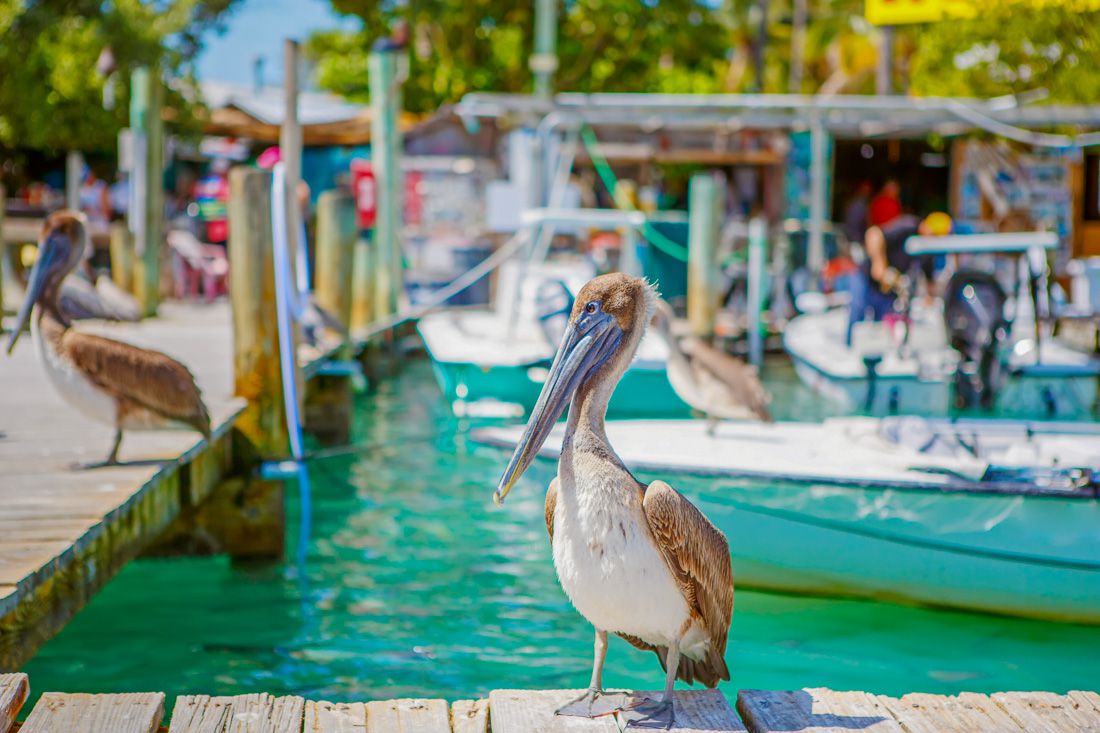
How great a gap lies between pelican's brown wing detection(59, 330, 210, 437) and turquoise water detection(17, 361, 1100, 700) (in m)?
1.12

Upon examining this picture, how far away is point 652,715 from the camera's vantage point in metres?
3.37

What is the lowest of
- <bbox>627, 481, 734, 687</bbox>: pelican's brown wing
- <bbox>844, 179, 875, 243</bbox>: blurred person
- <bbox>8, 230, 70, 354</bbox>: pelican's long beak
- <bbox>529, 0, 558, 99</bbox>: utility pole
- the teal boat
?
the teal boat

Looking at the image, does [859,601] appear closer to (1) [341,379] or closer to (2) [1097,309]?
(1) [341,379]

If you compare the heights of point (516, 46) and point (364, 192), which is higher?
point (516, 46)

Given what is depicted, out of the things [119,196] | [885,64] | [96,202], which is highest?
[885,64]

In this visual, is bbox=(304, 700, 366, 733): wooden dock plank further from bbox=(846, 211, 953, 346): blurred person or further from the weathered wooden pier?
bbox=(846, 211, 953, 346): blurred person

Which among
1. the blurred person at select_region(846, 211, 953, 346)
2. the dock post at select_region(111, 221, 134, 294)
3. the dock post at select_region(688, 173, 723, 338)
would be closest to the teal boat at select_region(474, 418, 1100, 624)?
the blurred person at select_region(846, 211, 953, 346)

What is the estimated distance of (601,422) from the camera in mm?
3512

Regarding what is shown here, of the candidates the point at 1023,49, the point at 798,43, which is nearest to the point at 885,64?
the point at 1023,49

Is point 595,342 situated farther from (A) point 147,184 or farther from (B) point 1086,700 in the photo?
(A) point 147,184

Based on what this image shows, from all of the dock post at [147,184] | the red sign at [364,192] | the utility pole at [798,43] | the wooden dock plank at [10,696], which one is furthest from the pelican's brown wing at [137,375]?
the utility pole at [798,43]

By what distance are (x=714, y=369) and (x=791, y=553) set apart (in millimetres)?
2068

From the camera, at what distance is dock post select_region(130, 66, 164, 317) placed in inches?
519

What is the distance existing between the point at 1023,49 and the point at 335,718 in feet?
51.9
